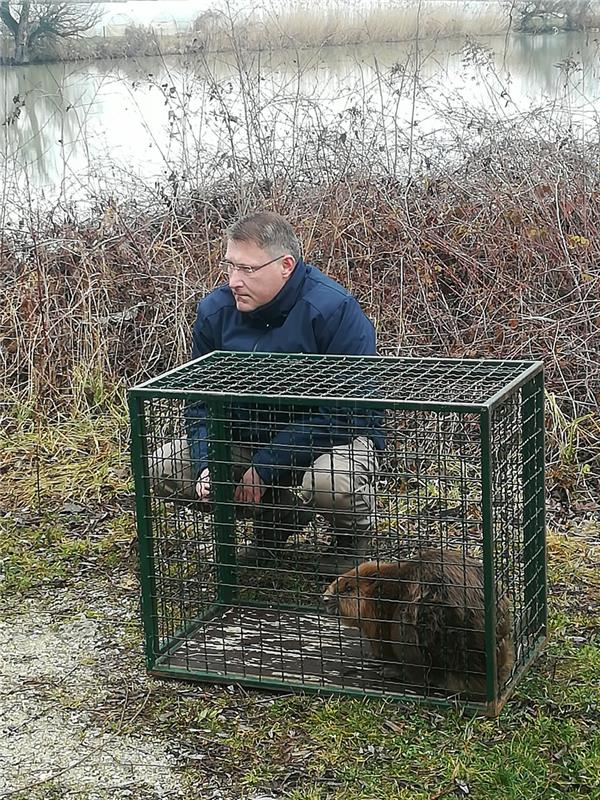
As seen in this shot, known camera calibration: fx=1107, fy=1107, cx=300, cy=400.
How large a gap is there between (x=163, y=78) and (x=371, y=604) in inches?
187

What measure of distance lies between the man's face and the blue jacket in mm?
42

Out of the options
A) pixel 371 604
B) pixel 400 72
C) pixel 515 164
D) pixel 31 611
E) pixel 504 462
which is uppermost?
pixel 400 72

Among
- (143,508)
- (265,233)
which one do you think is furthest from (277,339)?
(143,508)

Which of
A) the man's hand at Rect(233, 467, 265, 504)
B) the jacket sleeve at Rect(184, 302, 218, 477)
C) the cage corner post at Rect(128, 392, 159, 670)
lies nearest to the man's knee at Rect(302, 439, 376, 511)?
the man's hand at Rect(233, 467, 265, 504)

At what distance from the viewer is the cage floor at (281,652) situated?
12.2 ft

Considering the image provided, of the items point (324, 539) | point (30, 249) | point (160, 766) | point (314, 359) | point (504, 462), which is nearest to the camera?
point (160, 766)

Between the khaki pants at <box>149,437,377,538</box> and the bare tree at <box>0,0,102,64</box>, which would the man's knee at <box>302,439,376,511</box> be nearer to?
the khaki pants at <box>149,437,377,538</box>

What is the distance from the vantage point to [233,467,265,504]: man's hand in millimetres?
4066

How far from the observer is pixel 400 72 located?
7191 mm

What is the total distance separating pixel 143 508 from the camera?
3.78m

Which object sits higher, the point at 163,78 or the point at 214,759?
the point at 163,78

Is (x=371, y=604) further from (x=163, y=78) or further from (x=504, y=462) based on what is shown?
(x=163, y=78)

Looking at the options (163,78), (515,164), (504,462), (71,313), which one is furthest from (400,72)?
(504,462)

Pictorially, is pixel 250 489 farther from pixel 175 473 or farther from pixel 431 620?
pixel 431 620
